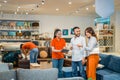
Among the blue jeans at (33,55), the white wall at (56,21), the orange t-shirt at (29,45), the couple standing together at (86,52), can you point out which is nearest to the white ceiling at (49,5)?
the white wall at (56,21)

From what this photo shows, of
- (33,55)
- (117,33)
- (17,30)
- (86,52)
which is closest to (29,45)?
(33,55)

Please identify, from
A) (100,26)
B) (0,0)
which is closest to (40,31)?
(100,26)

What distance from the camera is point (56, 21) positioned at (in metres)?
15.1

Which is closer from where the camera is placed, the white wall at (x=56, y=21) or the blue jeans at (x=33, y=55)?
the blue jeans at (x=33, y=55)

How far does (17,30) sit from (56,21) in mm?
2804

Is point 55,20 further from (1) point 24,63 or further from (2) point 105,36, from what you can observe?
(1) point 24,63

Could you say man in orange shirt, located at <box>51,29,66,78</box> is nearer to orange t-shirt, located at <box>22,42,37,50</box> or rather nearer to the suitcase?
orange t-shirt, located at <box>22,42,37,50</box>

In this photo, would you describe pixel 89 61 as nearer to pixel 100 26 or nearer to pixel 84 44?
pixel 84 44

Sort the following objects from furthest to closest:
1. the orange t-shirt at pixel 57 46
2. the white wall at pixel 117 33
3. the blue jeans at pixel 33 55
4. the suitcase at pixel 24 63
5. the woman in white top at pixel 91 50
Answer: the white wall at pixel 117 33 → the suitcase at pixel 24 63 → the blue jeans at pixel 33 55 → the orange t-shirt at pixel 57 46 → the woman in white top at pixel 91 50

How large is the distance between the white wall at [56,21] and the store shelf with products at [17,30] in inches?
16.1

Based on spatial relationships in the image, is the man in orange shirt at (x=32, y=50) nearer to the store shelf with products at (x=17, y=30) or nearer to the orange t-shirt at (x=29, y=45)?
the orange t-shirt at (x=29, y=45)

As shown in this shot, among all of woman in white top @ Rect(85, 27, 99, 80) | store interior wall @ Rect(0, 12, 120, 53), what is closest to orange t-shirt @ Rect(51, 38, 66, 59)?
woman in white top @ Rect(85, 27, 99, 80)

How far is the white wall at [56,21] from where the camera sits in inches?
570

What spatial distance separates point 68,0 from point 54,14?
5.72 metres
